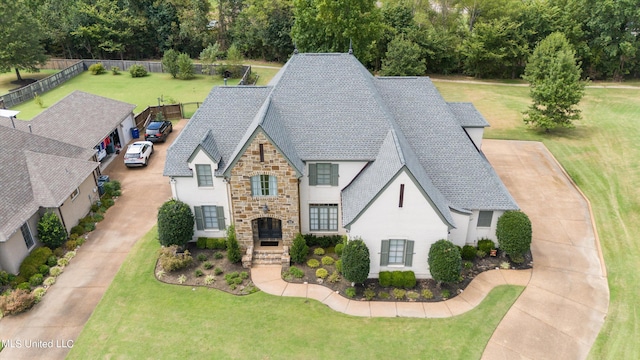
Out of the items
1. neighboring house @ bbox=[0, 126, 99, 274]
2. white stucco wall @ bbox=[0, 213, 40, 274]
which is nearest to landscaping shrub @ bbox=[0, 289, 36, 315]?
white stucco wall @ bbox=[0, 213, 40, 274]

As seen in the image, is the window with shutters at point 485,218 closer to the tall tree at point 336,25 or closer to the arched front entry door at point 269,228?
the arched front entry door at point 269,228

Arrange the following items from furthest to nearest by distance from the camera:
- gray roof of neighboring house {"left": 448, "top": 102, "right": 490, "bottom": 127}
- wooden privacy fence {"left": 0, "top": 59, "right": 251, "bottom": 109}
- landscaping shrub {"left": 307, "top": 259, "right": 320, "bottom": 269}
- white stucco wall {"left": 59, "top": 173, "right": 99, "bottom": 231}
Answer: wooden privacy fence {"left": 0, "top": 59, "right": 251, "bottom": 109} < gray roof of neighboring house {"left": 448, "top": 102, "right": 490, "bottom": 127} < white stucco wall {"left": 59, "top": 173, "right": 99, "bottom": 231} < landscaping shrub {"left": 307, "top": 259, "right": 320, "bottom": 269}

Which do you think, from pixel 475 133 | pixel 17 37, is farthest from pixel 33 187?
pixel 17 37

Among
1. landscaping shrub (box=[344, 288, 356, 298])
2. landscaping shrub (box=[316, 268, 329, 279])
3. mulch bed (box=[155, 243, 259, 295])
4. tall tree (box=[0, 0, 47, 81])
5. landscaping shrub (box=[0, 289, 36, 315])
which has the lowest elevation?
mulch bed (box=[155, 243, 259, 295])

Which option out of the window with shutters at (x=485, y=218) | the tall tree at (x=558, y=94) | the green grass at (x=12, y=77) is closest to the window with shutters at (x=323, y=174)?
the window with shutters at (x=485, y=218)

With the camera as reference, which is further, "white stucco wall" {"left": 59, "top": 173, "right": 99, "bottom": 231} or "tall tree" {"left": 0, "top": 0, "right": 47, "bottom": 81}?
"tall tree" {"left": 0, "top": 0, "right": 47, "bottom": 81}

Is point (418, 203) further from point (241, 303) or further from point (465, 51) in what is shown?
point (465, 51)

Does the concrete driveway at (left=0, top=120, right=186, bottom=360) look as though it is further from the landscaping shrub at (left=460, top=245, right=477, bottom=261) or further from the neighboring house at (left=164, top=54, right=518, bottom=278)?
the landscaping shrub at (left=460, top=245, right=477, bottom=261)
